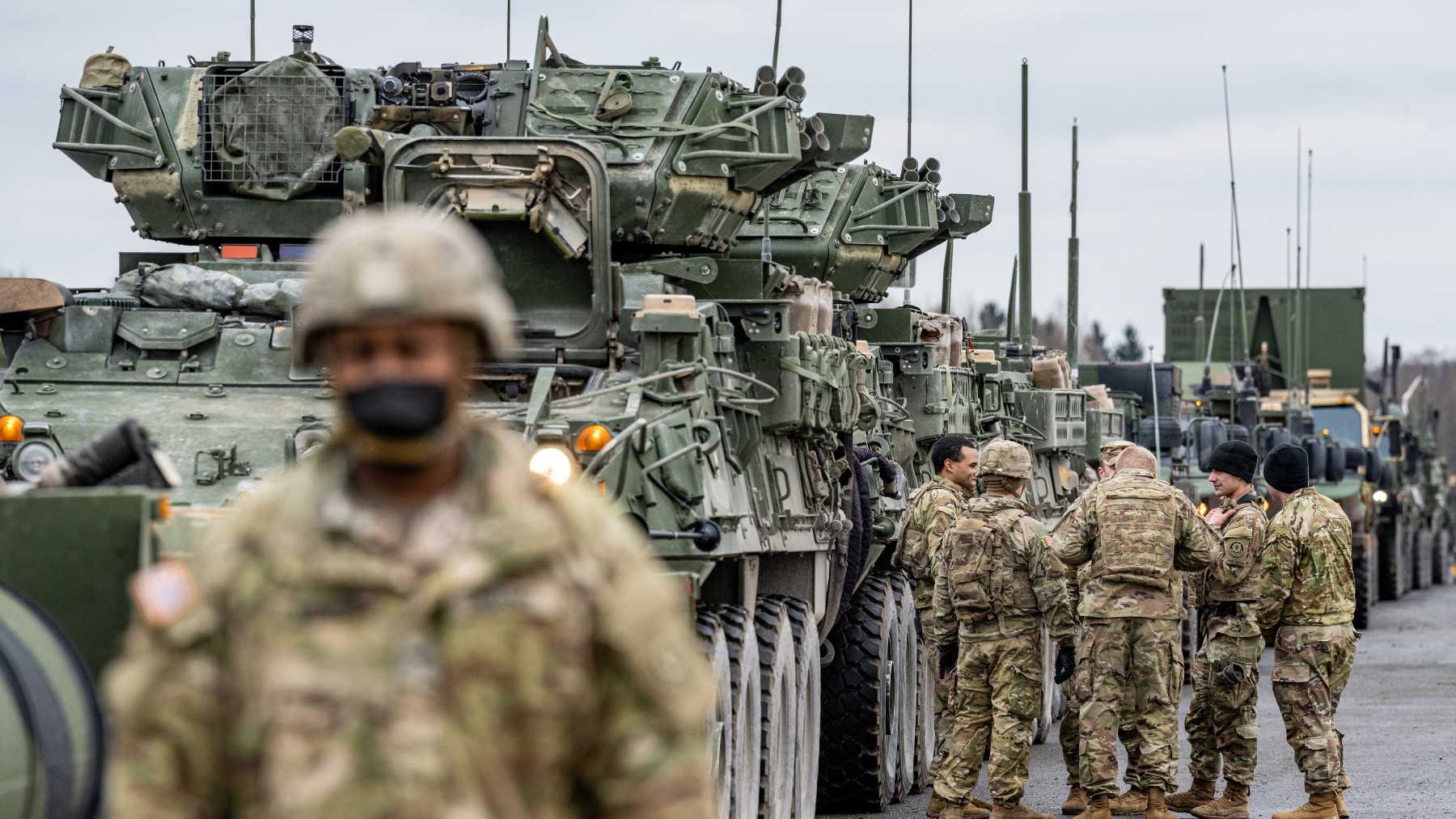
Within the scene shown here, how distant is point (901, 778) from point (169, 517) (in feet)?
28.6

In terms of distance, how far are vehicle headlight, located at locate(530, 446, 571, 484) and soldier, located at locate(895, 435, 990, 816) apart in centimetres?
424

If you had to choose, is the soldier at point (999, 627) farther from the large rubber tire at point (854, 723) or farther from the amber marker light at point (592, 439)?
the amber marker light at point (592, 439)

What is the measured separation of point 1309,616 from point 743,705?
3941 millimetres

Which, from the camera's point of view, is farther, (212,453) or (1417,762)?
(1417,762)

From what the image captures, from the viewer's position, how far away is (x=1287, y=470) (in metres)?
12.5

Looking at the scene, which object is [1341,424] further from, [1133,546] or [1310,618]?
[1133,546]

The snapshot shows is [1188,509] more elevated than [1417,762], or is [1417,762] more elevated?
[1188,509]

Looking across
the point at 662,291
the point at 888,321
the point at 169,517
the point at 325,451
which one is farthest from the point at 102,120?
the point at 325,451

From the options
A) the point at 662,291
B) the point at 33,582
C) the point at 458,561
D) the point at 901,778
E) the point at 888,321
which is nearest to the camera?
the point at 458,561

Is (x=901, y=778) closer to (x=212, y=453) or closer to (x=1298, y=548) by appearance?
(x=1298, y=548)

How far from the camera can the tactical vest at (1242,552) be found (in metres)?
11.8

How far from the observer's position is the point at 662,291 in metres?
10.3

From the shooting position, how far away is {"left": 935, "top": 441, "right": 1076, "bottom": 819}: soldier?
1153 cm

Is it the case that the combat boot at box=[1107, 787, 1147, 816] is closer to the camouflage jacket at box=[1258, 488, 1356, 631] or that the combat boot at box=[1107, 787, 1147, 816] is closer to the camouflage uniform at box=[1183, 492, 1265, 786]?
the camouflage uniform at box=[1183, 492, 1265, 786]
